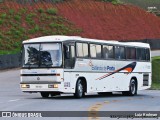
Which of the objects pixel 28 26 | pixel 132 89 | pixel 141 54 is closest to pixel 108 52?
pixel 132 89

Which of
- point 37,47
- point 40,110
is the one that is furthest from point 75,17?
point 40,110

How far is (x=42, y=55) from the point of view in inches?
1092

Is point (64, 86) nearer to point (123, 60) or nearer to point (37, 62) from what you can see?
point (37, 62)

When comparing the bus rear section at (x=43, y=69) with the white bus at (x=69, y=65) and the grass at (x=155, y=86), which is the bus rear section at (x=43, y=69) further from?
the grass at (x=155, y=86)

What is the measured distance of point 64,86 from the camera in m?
27.5

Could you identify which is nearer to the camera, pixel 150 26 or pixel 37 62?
pixel 37 62

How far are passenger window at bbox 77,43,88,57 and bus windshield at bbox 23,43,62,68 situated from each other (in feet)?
4.07

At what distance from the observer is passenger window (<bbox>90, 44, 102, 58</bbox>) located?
2969 cm

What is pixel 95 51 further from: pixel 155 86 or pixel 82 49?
pixel 155 86

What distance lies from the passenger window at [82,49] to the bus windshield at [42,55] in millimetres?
1239

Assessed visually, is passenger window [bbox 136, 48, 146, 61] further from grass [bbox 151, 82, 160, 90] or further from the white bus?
grass [bbox 151, 82, 160, 90]

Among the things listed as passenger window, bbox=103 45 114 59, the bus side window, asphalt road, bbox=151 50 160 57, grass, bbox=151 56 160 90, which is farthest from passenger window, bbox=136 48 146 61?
asphalt road, bbox=151 50 160 57

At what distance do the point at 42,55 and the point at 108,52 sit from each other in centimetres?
489

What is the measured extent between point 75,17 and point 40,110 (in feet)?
204
